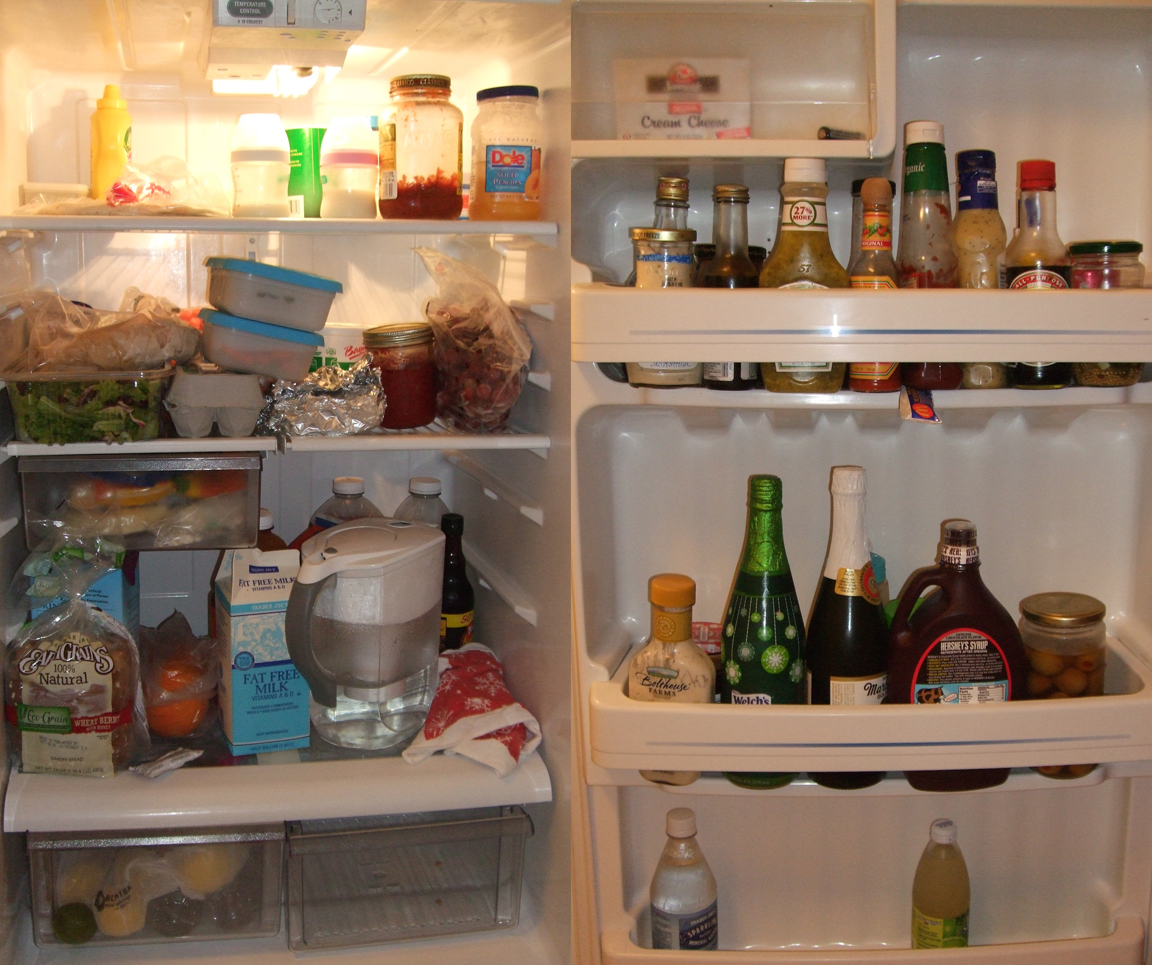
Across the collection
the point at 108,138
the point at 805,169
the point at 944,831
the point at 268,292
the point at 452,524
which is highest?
A: the point at 108,138

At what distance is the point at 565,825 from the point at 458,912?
9.5 inches

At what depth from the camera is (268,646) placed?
4.67 ft

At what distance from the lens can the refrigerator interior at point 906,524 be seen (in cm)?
126

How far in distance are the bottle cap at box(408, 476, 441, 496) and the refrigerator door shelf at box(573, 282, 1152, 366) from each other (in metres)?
0.65

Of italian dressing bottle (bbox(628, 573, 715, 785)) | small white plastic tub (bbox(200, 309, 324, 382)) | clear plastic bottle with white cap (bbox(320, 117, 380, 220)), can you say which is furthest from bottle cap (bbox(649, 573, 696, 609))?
clear plastic bottle with white cap (bbox(320, 117, 380, 220))

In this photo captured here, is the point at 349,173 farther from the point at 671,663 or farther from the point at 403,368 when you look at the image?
the point at 671,663

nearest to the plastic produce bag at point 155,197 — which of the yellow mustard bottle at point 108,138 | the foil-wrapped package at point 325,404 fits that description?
the yellow mustard bottle at point 108,138

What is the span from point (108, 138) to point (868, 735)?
121 cm

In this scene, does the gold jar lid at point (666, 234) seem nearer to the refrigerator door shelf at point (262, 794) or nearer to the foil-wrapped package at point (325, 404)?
the foil-wrapped package at point (325, 404)

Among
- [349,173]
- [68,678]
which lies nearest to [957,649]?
[349,173]

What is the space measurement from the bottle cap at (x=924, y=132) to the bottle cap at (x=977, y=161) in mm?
34

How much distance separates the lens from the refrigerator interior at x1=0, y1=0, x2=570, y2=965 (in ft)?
4.22

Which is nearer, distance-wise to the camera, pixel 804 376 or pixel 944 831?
pixel 804 376

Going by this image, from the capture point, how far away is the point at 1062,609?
124 cm
